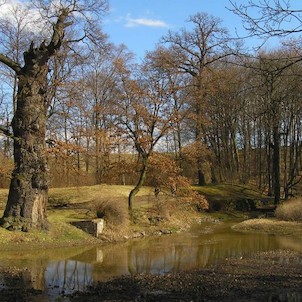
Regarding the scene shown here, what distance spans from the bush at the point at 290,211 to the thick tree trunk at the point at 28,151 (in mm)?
17115

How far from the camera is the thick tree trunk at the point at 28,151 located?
62.7ft

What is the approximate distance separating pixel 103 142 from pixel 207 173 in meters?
22.7

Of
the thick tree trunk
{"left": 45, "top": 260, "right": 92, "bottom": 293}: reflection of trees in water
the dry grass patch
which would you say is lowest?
the dry grass patch

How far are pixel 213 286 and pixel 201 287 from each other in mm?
357

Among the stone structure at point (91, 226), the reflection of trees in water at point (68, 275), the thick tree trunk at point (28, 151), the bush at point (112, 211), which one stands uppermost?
the thick tree trunk at point (28, 151)

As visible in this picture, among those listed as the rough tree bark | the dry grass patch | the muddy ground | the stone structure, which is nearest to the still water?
the muddy ground

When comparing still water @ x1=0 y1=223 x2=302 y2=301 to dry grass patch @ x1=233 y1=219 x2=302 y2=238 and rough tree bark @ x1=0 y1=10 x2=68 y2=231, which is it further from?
rough tree bark @ x1=0 y1=10 x2=68 y2=231

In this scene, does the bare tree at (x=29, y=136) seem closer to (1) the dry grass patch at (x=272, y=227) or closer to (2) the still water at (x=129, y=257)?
(2) the still water at (x=129, y=257)

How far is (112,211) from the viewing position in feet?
76.2

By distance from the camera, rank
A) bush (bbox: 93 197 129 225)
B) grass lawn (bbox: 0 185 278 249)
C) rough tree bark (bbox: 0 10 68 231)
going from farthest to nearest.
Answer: bush (bbox: 93 197 129 225), rough tree bark (bbox: 0 10 68 231), grass lawn (bbox: 0 185 278 249)

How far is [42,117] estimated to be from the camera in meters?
19.6

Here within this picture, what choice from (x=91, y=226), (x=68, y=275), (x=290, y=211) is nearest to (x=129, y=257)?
(x=68, y=275)

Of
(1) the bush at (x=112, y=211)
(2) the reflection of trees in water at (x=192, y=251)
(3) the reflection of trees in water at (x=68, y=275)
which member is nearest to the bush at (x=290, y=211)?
(2) the reflection of trees in water at (x=192, y=251)

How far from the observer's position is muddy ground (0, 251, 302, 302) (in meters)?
9.80
